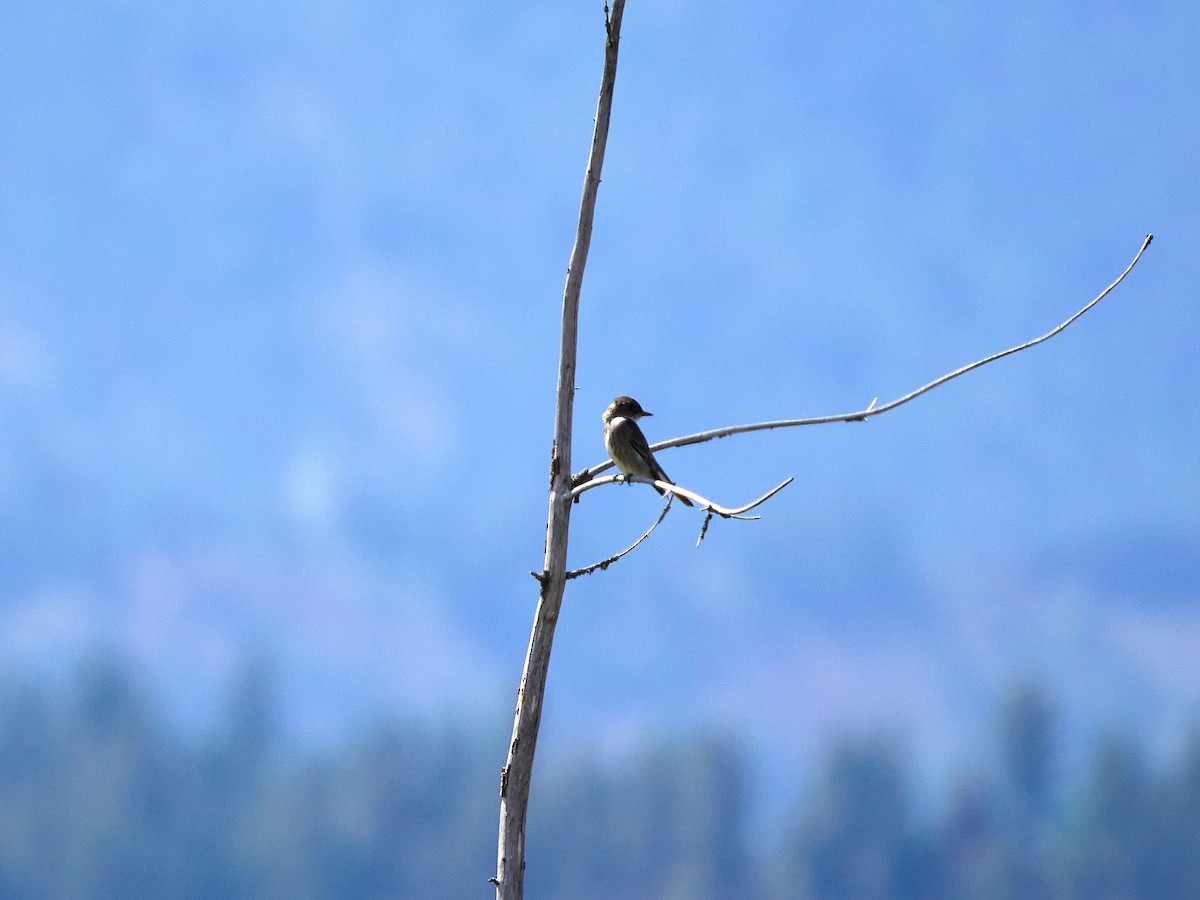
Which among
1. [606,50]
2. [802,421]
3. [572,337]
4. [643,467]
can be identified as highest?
[606,50]

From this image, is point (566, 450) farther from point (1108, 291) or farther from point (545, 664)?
point (1108, 291)

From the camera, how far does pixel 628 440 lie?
25.2 feet

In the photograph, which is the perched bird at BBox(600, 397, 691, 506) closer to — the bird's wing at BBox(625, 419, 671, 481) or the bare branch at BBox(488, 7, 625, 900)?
the bird's wing at BBox(625, 419, 671, 481)

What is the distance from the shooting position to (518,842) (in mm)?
5625

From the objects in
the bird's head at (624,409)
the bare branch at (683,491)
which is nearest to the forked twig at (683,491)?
the bare branch at (683,491)

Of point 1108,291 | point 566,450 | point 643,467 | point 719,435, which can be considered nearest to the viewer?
point 1108,291

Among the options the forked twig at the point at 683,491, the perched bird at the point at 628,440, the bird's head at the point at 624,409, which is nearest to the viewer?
the forked twig at the point at 683,491

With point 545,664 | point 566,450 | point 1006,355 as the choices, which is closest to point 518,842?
point 545,664

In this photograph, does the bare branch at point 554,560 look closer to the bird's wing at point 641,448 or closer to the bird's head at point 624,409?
the bird's wing at point 641,448

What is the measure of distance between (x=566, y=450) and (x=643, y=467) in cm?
165

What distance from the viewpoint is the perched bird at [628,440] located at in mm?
7480

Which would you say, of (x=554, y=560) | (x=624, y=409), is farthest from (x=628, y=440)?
(x=554, y=560)

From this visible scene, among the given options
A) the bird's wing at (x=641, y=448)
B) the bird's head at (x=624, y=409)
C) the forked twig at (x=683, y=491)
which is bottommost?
the forked twig at (x=683, y=491)

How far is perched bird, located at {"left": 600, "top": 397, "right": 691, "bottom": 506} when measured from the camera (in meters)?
7.48
